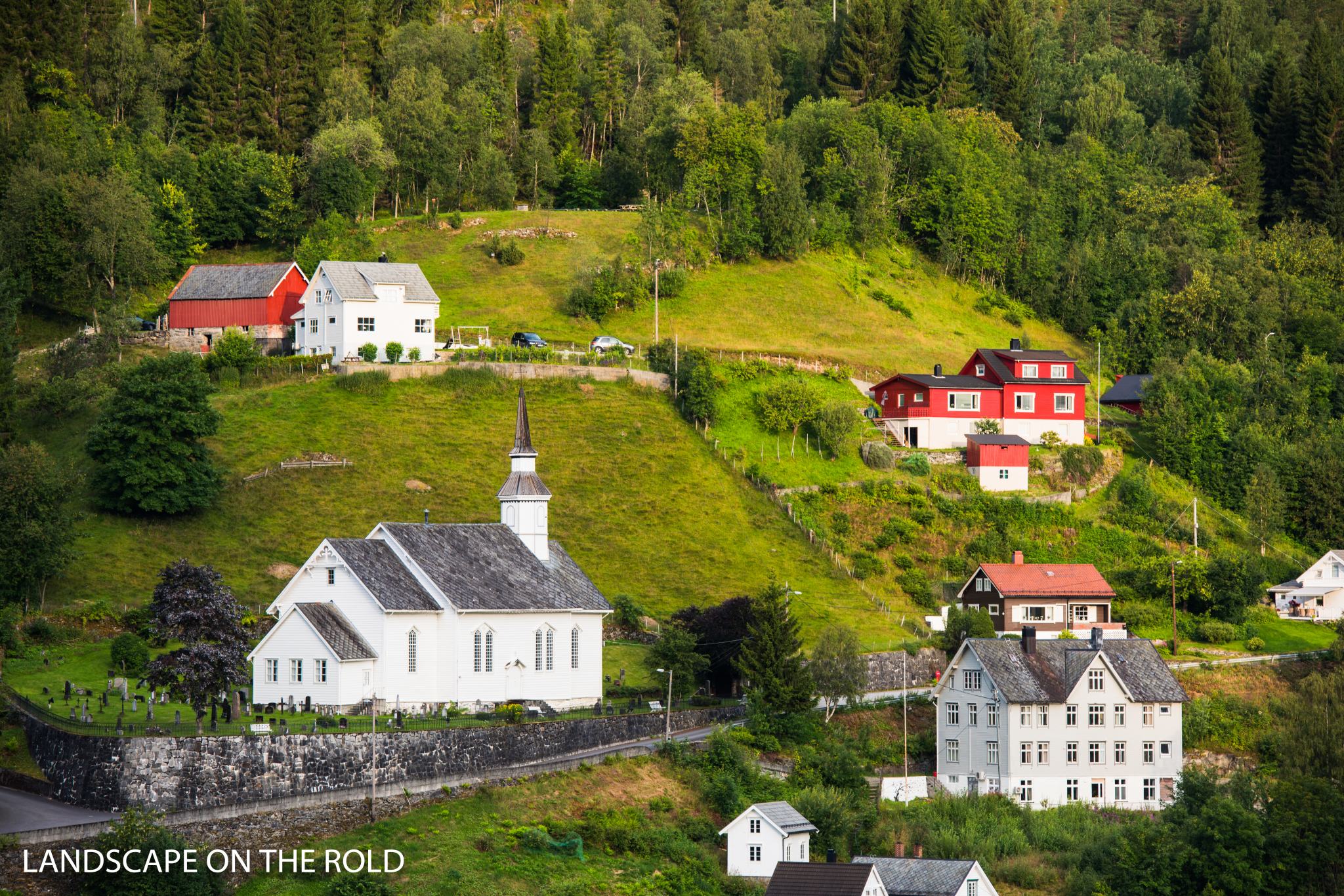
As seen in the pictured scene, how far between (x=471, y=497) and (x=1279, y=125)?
320 ft

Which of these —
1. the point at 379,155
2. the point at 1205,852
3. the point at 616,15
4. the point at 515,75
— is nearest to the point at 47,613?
the point at 1205,852

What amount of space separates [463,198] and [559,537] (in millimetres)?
54367

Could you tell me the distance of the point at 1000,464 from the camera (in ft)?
296

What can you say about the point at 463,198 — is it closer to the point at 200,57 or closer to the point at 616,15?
the point at 200,57

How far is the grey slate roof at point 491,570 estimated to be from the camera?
58.0 m

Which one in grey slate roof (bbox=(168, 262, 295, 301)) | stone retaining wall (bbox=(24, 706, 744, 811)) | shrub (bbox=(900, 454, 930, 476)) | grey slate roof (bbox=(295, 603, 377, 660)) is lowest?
stone retaining wall (bbox=(24, 706, 744, 811))

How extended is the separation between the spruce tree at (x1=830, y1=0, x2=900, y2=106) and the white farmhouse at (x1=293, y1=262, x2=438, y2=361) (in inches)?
2465

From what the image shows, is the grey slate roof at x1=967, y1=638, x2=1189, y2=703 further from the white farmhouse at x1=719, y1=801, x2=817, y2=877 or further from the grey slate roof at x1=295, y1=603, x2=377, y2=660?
the grey slate roof at x1=295, y1=603, x2=377, y2=660

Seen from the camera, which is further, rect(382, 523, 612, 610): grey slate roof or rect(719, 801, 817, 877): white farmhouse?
rect(382, 523, 612, 610): grey slate roof

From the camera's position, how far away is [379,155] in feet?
368

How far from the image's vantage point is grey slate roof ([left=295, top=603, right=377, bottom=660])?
2094 inches

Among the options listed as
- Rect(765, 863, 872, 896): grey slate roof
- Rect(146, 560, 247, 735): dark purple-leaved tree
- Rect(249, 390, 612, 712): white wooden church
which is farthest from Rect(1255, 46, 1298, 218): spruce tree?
Rect(146, 560, 247, 735): dark purple-leaved tree

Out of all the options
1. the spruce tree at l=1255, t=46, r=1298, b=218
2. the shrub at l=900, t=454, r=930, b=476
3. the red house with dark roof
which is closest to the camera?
the shrub at l=900, t=454, r=930, b=476

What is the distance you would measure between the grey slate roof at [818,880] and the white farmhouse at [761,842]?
197cm
